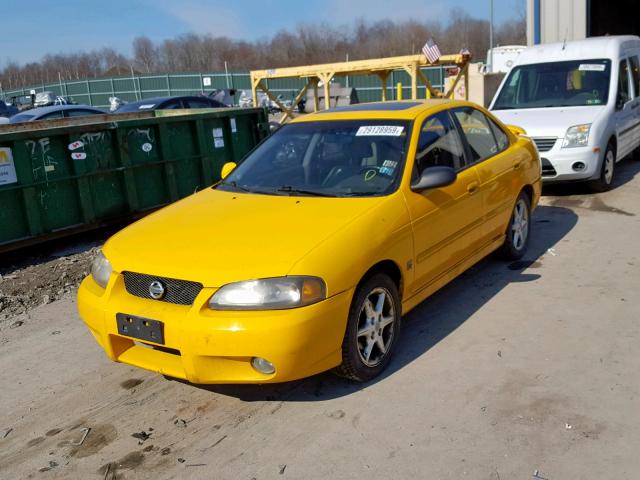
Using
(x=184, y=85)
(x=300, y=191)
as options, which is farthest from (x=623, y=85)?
(x=184, y=85)

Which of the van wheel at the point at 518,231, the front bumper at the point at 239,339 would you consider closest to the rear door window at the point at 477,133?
the van wheel at the point at 518,231

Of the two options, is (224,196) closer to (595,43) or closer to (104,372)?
(104,372)

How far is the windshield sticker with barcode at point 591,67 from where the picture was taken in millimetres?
9312

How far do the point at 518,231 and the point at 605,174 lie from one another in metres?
3.50

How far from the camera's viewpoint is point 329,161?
4.74m

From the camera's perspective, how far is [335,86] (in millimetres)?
32562

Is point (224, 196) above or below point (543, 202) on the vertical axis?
above

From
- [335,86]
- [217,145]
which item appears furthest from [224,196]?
[335,86]

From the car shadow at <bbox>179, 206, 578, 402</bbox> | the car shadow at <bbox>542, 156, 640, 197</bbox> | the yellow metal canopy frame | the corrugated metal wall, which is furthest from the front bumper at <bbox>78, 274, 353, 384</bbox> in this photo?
the corrugated metal wall

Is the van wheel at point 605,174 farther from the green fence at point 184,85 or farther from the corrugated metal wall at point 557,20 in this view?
the green fence at point 184,85

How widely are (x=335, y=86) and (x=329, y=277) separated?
98.9ft

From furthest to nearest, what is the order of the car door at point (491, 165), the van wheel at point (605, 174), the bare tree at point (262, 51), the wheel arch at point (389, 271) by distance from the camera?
1. the bare tree at point (262, 51)
2. the van wheel at point (605, 174)
3. the car door at point (491, 165)
4. the wheel arch at point (389, 271)

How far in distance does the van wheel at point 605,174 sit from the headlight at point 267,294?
6.53 meters

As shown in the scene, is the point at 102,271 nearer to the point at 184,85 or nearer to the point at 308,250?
the point at 308,250
